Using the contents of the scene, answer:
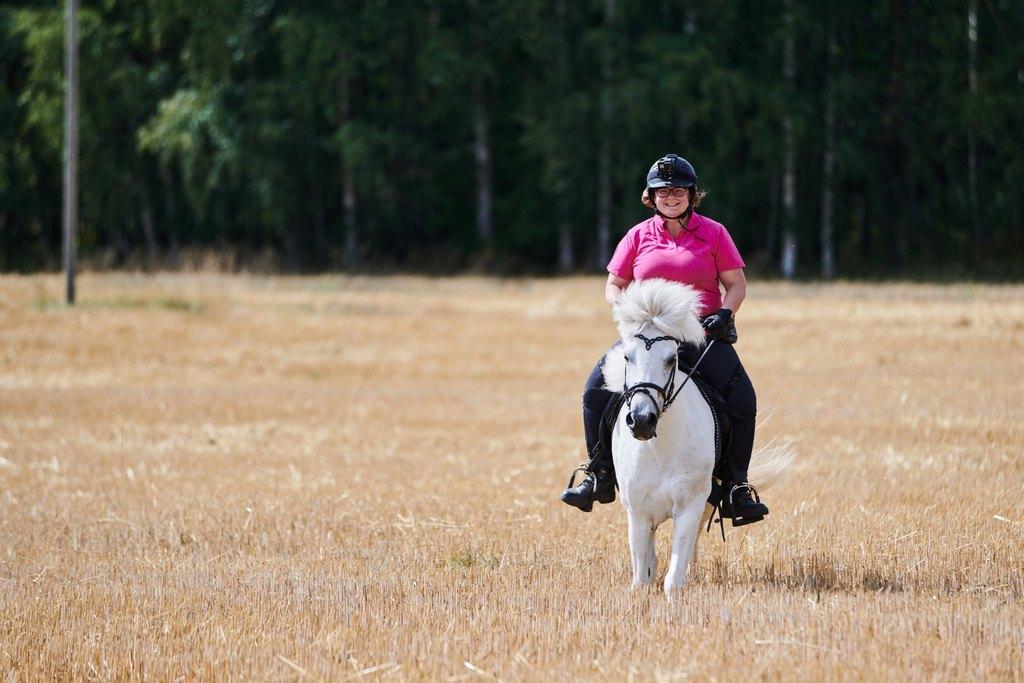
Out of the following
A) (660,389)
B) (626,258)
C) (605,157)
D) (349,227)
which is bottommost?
(660,389)

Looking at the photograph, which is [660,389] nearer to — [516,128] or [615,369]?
[615,369]

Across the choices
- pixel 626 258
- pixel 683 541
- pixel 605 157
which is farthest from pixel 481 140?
pixel 683 541

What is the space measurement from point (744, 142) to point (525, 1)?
9.35 m

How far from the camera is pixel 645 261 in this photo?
726 cm

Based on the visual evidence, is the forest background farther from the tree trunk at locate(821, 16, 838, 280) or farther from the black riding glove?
the black riding glove

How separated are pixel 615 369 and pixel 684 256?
0.83 meters

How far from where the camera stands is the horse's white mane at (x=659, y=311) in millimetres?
6668

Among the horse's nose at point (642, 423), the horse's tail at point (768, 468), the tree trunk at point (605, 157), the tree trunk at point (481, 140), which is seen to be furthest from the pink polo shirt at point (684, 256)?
the tree trunk at point (481, 140)

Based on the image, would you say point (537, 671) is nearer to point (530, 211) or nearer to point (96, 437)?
point (96, 437)

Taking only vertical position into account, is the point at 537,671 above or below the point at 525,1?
below

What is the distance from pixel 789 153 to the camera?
39.4m

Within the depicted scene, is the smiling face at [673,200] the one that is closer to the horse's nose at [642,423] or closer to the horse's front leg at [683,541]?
the horse's nose at [642,423]

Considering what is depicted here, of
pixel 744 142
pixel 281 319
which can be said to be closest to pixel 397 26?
pixel 744 142

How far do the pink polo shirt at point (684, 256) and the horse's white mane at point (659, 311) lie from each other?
0.39 metres
